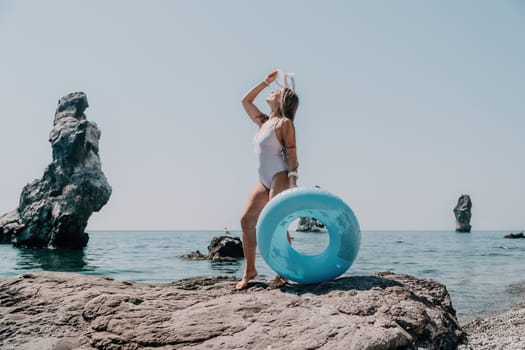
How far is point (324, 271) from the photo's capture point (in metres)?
4.60

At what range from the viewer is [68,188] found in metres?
40.2

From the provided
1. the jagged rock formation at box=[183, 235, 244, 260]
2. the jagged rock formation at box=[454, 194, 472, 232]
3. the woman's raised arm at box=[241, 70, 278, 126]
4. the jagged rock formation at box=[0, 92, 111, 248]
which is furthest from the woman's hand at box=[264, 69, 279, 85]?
the jagged rock formation at box=[454, 194, 472, 232]

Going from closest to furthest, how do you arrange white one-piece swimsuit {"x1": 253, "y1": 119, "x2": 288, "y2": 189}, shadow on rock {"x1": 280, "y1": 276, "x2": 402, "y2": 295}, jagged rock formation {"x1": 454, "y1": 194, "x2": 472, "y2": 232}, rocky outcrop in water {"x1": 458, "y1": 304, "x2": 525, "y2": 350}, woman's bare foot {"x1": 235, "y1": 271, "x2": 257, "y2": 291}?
shadow on rock {"x1": 280, "y1": 276, "x2": 402, "y2": 295}
rocky outcrop in water {"x1": 458, "y1": 304, "x2": 525, "y2": 350}
white one-piece swimsuit {"x1": 253, "y1": 119, "x2": 288, "y2": 189}
woman's bare foot {"x1": 235, "y1": 271, "x2": 257, "y2": 291}
jagged rock formation {"x1": 454, "y1": 194, "x2": 472, "y2": 232}

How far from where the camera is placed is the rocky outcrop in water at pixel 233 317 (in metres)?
3.55

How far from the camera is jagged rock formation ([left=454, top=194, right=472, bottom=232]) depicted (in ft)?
318

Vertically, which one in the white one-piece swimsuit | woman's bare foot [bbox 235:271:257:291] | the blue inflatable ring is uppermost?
the white one-piece swimsuit

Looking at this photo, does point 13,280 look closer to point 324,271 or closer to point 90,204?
point 324,271

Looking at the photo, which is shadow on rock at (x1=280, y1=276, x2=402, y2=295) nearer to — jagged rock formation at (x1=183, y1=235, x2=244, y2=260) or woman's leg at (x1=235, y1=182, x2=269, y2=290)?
woman's leg at (x1=235, y1=182, x2=269, y2=290)

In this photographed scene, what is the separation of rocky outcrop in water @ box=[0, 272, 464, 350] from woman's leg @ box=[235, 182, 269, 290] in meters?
0.21

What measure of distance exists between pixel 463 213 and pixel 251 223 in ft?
339

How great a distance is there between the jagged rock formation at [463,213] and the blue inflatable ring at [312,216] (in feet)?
326

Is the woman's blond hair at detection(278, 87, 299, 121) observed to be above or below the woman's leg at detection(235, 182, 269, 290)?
above

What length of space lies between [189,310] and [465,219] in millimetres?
105477

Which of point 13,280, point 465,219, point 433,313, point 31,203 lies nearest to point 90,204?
point 31,203
